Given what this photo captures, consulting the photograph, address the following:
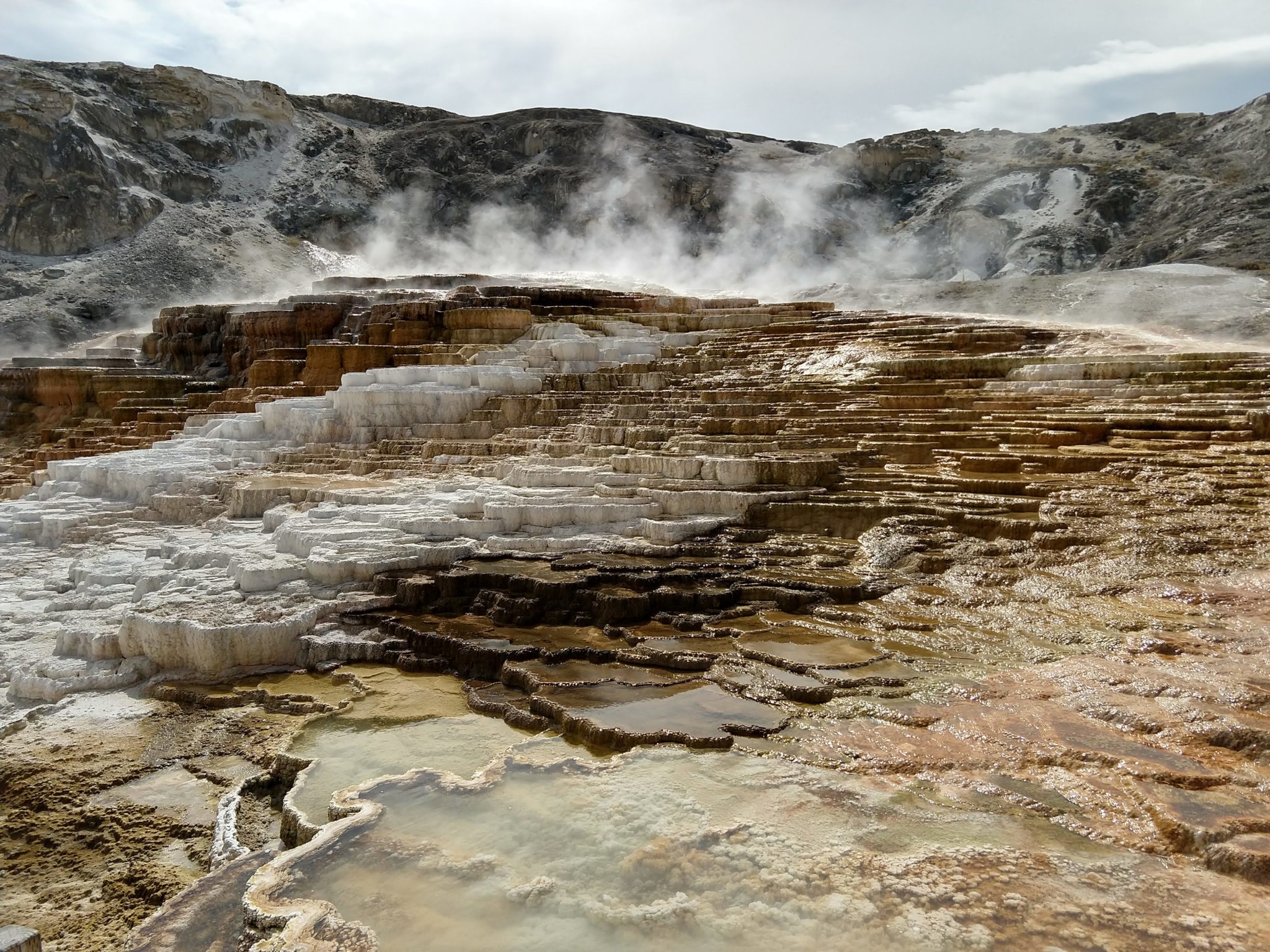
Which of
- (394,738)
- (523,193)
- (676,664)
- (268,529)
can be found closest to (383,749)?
(394,738)

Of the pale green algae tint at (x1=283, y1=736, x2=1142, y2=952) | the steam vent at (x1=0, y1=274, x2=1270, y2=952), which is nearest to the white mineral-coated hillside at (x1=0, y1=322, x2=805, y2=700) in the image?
the steam vent at (x1=0, y1=274, x2=1270, y2=952)

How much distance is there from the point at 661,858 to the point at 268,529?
5.33 meters

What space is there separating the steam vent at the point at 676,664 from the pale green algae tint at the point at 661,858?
0.6 inches

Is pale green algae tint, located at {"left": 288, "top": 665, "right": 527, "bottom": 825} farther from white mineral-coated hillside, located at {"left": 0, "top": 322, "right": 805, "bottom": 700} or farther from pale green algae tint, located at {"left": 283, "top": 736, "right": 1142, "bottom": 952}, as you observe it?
white mineral-coated hillside, located at {"left": 0, "top": 322, "right": 805, "bottom": 700}

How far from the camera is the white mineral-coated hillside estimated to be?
5.10 meters

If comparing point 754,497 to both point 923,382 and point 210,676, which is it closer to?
point 923,382

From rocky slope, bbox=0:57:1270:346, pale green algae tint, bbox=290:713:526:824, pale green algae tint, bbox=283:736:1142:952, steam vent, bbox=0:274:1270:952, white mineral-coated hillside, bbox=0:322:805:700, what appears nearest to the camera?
pale green algae tint, bbox=283:736:1142:952

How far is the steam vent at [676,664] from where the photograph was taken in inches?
105

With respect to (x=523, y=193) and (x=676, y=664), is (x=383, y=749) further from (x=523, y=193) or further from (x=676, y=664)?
(x=523, y=193)

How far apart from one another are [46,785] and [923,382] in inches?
292

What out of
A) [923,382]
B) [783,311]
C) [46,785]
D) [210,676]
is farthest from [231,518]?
[783,311]

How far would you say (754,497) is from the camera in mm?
6699

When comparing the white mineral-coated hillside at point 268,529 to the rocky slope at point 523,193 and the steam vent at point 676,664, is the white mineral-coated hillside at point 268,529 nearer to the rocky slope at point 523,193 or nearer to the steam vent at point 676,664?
the steam vent at point 676,664

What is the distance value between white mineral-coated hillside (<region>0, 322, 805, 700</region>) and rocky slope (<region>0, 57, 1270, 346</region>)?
12.1 metres
